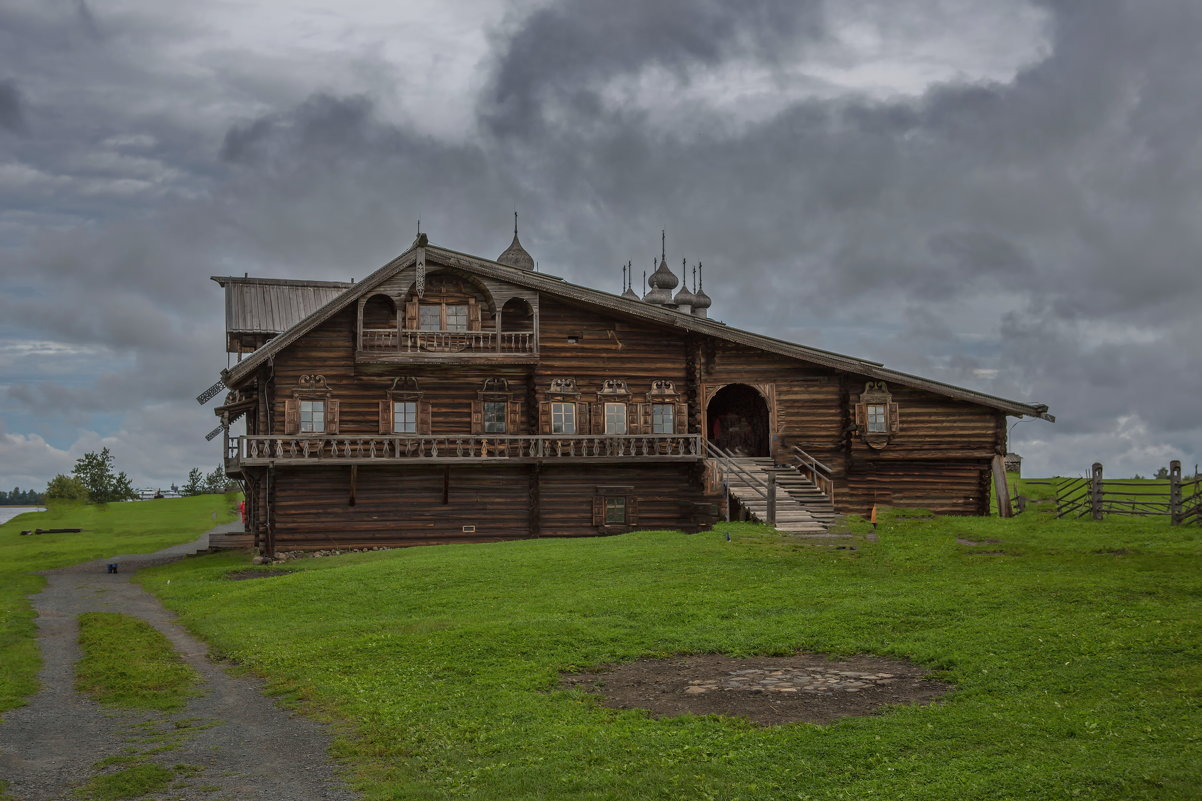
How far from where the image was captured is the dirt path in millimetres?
11641

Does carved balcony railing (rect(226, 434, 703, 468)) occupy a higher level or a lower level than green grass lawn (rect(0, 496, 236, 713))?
higher

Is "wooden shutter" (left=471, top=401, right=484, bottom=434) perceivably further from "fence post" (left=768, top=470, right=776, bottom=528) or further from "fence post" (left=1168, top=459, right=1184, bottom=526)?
"fence post" (left=1168, top=459, right=1184, bottom=526)

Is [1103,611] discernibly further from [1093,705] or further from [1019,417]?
[1019,417]

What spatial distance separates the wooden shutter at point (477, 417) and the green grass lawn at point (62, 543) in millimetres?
15119

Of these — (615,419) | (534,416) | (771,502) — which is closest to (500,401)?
(534,416)

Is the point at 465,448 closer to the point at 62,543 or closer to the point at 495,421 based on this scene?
the point at 495,421

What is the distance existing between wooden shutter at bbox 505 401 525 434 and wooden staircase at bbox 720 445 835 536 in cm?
780

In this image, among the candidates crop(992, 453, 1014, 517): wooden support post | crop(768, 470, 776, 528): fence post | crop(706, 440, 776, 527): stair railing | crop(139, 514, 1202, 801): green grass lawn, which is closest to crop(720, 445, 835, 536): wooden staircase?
crop(706, 440, 776, 527): stair railing

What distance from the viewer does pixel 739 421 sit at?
46.7 meters

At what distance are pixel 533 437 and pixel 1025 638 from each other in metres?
23.5

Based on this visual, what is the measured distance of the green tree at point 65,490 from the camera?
81562 millimetres

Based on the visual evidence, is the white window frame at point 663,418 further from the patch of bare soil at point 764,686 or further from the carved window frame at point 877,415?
the patch of bare soil at point 764,686

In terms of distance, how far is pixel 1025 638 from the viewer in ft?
52.6

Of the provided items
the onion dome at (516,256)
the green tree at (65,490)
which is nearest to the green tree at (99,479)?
the green tree at (65,490)
